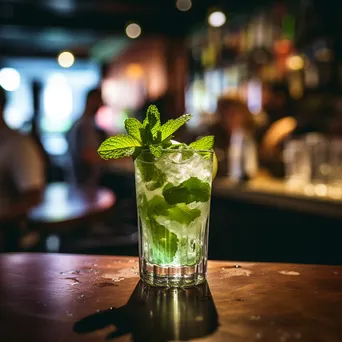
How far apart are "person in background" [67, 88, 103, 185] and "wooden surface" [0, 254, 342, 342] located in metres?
3.76

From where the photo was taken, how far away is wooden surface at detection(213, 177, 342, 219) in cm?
271

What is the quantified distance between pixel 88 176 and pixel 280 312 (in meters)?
4.26

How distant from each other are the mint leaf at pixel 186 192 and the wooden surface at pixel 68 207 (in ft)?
4.78

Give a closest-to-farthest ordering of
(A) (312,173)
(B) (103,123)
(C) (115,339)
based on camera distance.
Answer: (C) (115,339), (A) (312,173), (B) (103,123)

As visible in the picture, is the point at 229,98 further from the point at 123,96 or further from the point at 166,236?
the point at 123,96

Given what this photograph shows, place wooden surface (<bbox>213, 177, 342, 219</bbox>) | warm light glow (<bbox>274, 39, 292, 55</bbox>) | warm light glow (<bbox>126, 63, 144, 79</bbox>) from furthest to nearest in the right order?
warm light glow (<bbox>126, 63, 144, 79</bbox>) < warm light glow (<bbox>274, 39, 292, 55</bbox>) < wooden surface (<bbox>213, 177, 342, 219</bbox>)

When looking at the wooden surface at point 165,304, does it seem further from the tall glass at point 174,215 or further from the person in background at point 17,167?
the person in background at point 17,167

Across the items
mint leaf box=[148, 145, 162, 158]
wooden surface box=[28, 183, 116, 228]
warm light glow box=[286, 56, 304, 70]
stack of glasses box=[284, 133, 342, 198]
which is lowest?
wooden surface box=[28, 183, 116, 228]

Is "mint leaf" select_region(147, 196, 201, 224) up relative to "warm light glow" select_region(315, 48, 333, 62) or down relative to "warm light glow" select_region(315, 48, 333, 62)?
down

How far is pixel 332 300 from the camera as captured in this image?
2.74 feet

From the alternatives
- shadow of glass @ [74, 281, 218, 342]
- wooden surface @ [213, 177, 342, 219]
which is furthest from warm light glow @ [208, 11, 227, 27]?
shadow of glass @ [74, 281, 218, 342]

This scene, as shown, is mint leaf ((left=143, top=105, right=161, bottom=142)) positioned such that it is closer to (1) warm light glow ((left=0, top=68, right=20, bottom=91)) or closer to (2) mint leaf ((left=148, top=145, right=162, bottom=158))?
(2) mint leaf ((left=148, top=145, right=162, bottom=158))

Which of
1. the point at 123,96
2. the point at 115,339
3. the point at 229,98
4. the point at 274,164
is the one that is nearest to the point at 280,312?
the point at 115,339

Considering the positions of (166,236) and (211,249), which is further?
(211,249)
